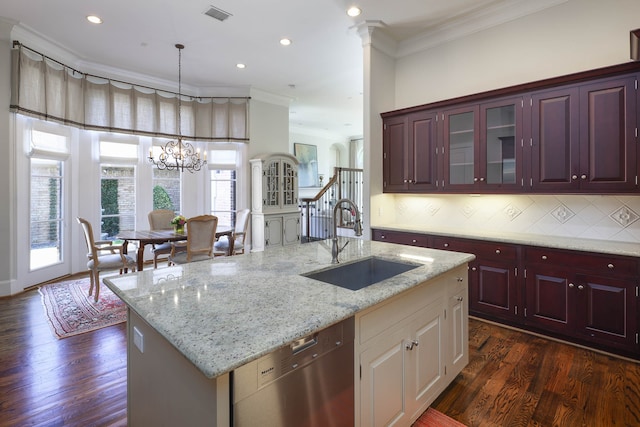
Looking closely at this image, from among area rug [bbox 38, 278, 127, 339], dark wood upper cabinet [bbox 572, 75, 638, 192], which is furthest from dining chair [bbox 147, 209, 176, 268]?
dark wood upper cabinet [bbox 572, 75, 638, 192]

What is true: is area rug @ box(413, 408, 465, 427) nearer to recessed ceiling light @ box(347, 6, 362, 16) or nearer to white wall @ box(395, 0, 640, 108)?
white wall @ box(395, 0, 640, 108)

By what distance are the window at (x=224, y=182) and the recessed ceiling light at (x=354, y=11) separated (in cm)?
370

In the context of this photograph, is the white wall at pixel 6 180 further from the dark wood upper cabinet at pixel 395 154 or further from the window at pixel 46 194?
the dark wood upper cabinet at pixel 395 154

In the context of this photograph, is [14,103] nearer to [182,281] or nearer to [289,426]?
[182,281]

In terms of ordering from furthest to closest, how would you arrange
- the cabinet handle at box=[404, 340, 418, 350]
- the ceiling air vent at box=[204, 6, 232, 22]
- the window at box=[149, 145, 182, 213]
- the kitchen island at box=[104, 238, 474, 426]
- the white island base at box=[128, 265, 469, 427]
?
the window at box=[149, 145, 182, 213] < the ceiling air vent at box=[204, 6, 232, 22] < the cabinet handle at box=[404, 340, 418, 350] < the white island base at box=[128, 265, 469, 427] < the kitchen island at box=[104, 238, 474, 426]

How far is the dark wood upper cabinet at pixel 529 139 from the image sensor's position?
8.79ft

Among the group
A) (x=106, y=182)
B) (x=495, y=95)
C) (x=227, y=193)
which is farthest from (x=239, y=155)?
(x=495, y=95)

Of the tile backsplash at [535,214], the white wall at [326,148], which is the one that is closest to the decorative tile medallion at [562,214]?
the tile backsplash at [535,214]

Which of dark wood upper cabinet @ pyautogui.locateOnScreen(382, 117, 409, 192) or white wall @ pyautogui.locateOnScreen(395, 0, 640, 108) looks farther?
dark wood upper cabinet @ pyautogui.locateOnScreen(382, 117, 409, 192)

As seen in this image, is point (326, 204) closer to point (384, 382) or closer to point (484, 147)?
point (484, 147)

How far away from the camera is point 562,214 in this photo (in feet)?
10.6

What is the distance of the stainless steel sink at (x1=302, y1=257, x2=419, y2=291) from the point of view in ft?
6.63

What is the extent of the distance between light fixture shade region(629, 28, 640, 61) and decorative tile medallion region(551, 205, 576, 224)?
1.36 meters

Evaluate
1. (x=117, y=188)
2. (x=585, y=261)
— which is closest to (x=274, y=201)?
(x=117, y=188)
